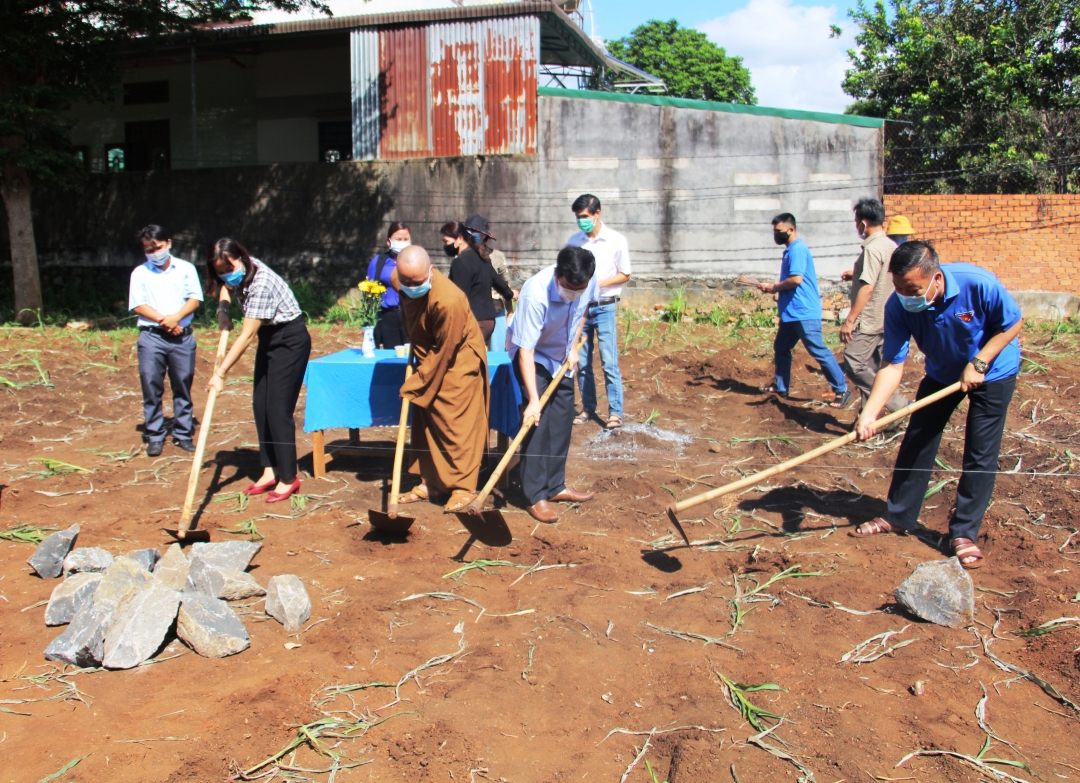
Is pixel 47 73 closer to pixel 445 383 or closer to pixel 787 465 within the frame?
pixel 445 383

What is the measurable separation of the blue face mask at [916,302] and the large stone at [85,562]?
4101mm

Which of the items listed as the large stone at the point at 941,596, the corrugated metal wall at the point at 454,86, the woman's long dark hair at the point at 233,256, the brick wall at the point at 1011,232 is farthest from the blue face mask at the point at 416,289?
the brick wall at the point at 1011,232

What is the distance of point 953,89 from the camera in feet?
44.4

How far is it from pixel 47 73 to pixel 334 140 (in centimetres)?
562

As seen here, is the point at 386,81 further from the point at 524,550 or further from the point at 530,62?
the point at 524,550

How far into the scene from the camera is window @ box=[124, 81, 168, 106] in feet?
55.8

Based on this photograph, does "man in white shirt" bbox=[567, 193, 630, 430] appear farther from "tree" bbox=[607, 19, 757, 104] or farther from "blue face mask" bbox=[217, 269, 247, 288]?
"tree" bbox=[607, 19, 757, 104]

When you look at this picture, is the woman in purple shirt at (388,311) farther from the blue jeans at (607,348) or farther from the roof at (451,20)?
the roof at (451,20)

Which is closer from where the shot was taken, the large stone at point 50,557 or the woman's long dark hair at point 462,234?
the large stone at point 50,557

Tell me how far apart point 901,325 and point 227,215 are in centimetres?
1175

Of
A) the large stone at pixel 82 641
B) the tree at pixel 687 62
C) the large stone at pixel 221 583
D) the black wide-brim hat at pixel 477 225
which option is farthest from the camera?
the tree at pixel 687 62

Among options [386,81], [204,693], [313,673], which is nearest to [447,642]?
[313,673]

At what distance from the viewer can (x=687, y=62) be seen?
106 feet

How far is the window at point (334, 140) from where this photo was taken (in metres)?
15.9
